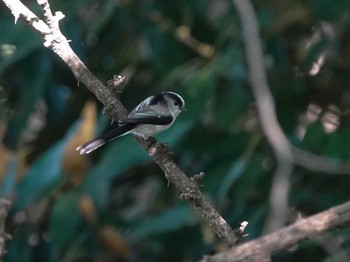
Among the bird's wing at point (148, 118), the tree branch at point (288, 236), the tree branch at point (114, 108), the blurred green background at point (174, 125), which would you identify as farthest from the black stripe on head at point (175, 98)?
the tree branch at point (288, 236)

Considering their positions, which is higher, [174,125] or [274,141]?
[174,125]

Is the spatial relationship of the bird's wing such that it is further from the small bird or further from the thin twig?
the thin twig

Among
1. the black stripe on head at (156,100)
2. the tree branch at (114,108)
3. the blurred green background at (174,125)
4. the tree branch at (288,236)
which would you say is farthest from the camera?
the blurred green background at (174,125)

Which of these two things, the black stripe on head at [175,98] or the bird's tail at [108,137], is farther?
the black stripe on head at [175,98]

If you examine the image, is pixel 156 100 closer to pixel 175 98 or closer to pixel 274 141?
pixel 175 98

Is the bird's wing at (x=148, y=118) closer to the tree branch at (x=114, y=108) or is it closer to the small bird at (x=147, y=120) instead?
the small bird at (x=147, y=120)

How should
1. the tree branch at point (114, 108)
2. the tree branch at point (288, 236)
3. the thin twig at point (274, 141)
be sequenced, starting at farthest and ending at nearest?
the tree branch at point (114, 108) < the thin twig at point (274, 141) < the tree branch at point (288, 236)

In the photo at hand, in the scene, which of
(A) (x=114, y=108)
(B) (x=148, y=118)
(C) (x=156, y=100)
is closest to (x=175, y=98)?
(C) (x=156, y=100)

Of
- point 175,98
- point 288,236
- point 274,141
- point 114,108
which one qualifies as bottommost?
point 288,236
